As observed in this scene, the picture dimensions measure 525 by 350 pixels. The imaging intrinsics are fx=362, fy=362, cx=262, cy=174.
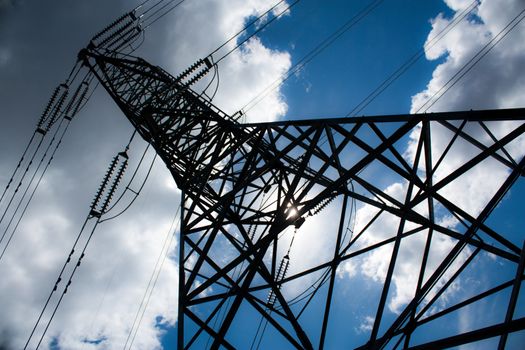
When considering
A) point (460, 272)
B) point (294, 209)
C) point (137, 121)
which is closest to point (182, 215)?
point (294, 209)

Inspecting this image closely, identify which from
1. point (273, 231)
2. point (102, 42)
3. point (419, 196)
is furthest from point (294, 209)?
point (102, 42)

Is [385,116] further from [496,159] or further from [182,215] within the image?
[182,215]

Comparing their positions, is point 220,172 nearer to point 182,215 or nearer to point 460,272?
point 182,215

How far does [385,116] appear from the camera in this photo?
6387 mm

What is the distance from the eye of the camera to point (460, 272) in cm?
625

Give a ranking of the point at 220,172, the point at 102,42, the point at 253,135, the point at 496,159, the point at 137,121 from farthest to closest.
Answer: the point at 102,42, the point at 137,121, the point at 220,172, the point at 253,135, the point at 496,159

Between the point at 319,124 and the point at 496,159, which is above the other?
the point at 319,124

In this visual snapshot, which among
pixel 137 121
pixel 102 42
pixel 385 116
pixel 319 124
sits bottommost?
pixel 385 116

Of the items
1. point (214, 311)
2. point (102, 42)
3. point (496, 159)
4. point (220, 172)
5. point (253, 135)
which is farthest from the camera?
point (102, 42)

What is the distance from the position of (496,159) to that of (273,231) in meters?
3.95

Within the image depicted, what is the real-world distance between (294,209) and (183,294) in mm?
2765

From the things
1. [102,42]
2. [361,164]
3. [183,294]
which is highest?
[102,42]

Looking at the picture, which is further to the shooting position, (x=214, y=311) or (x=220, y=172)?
(x=220, y=172)

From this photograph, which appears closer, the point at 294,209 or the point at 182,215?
the point at 294,209
